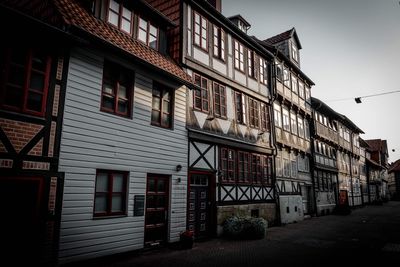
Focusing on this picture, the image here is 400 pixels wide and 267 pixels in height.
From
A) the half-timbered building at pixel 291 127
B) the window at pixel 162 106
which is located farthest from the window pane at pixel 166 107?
the half-timbered building at pixel 291 127

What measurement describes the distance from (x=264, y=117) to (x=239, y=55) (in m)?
3.96

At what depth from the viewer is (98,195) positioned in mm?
8219

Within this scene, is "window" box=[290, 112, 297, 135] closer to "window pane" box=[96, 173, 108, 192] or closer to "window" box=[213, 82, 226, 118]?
"window" box=[213, 82, 226, 118]

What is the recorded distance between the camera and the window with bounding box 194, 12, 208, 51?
1285 cm

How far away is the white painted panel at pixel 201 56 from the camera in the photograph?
12555 millimetres

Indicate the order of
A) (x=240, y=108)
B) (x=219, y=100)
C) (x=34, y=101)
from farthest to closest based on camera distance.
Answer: (x=240, y=108) < (x=219, y=100) < (x=34, y=101)

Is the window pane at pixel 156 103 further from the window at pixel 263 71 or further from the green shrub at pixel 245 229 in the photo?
the window at pixel 263 71

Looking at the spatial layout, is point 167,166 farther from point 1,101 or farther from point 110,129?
point 1,101

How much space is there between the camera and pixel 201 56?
12828 millimetres

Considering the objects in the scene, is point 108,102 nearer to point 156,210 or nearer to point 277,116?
point 156,210

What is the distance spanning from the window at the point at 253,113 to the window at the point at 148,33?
6.73 metres

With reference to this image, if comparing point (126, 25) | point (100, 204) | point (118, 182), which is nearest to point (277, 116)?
point (126, 25)

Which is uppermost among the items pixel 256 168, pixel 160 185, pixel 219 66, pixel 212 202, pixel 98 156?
pixel 219 66

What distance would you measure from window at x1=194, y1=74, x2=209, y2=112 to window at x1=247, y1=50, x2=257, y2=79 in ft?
14.3
